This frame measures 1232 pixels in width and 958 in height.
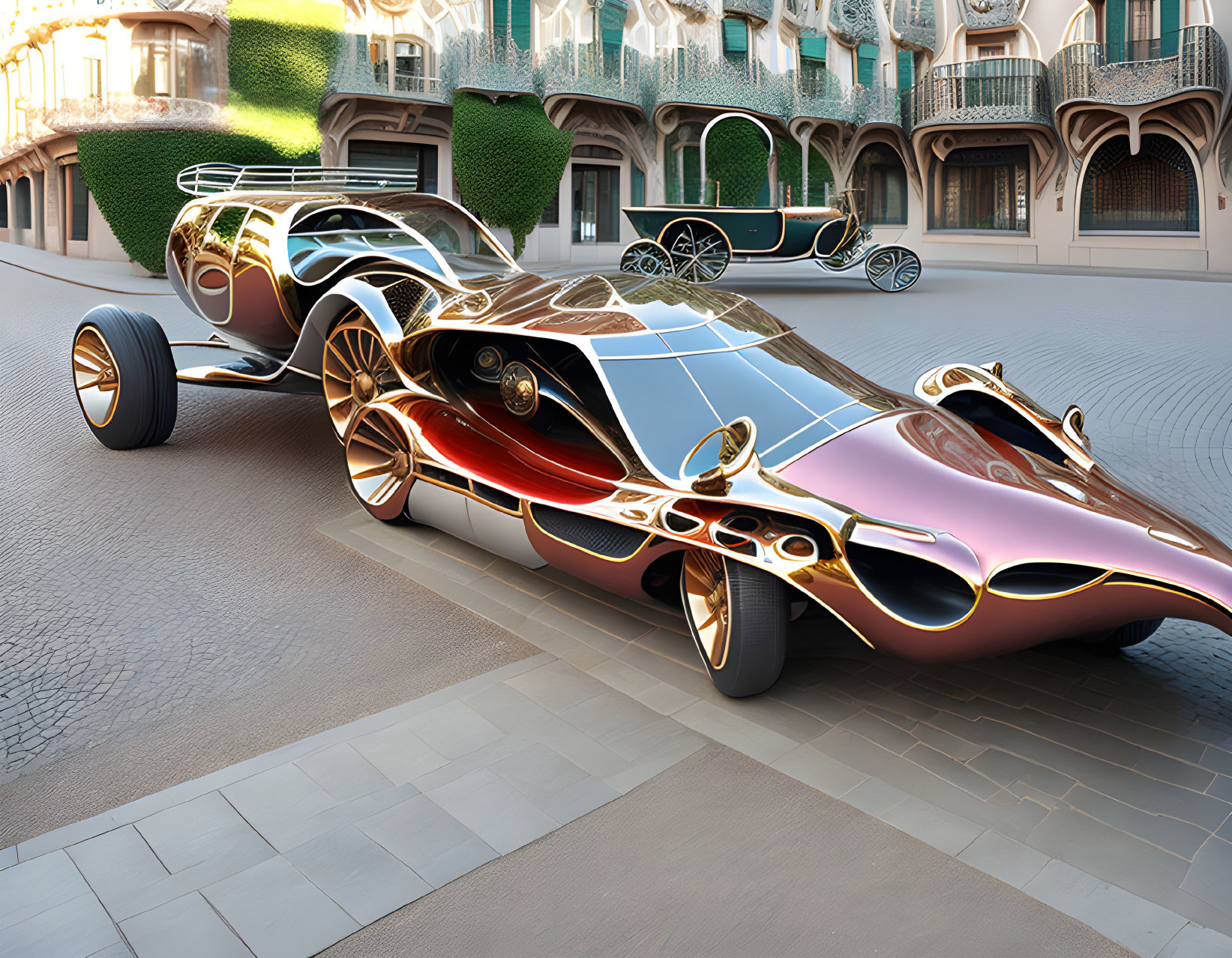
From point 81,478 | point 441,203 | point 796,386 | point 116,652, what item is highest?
point 441,203

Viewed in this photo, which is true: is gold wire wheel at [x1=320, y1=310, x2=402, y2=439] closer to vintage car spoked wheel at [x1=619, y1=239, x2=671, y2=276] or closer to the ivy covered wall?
vintage car spoked wheel at [x1=619, y1=239, x2=671, y2=276]

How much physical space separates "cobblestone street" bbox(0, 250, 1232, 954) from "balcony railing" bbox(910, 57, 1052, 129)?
922 inches

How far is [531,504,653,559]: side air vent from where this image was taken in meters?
4.05

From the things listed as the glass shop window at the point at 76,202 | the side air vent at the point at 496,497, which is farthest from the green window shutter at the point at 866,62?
the side air vent at the point at 496,497

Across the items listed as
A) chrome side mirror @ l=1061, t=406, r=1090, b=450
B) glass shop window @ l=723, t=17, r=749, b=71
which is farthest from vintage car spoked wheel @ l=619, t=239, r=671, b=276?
glass shop window @ l=723, t=17, r=749, b=71

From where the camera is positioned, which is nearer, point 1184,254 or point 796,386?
point 796,386

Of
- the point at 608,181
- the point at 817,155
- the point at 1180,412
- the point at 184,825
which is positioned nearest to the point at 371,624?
the point at 184,825

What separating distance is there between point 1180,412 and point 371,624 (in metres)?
6.41

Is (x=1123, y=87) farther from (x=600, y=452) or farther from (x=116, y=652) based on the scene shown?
(x=116, y=652)

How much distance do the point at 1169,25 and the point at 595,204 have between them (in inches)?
591

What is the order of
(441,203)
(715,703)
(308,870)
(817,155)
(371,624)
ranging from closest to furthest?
1. (308,870)
2. (715,703)
3. (371,624)
4. (441,203)
5. (817,155)

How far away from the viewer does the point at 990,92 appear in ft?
92.5

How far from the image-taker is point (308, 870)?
2.90m

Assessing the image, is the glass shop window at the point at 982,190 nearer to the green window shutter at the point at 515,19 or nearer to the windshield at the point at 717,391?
the green window shutter at the point at 515,19
